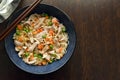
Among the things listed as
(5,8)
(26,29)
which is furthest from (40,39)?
(5,8)

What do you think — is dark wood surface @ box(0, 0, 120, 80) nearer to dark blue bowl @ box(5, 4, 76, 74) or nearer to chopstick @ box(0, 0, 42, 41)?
dark blue bowl @ box(5, 4, 76, 74)

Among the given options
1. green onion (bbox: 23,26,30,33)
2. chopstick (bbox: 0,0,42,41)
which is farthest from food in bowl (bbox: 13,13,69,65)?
chopstick (bbox: 0,0,42,41)

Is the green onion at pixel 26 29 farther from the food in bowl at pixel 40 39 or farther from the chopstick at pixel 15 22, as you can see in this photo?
the chopstick at pixel 15 22

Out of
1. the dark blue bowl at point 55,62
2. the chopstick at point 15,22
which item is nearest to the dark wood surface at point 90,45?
the dark blue bowl at point 55,62

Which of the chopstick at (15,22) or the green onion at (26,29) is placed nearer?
the chopstick at (15,22)

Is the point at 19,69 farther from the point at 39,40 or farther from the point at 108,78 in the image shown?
the point at 108,78

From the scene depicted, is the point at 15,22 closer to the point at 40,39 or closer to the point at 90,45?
the point at 40,39
